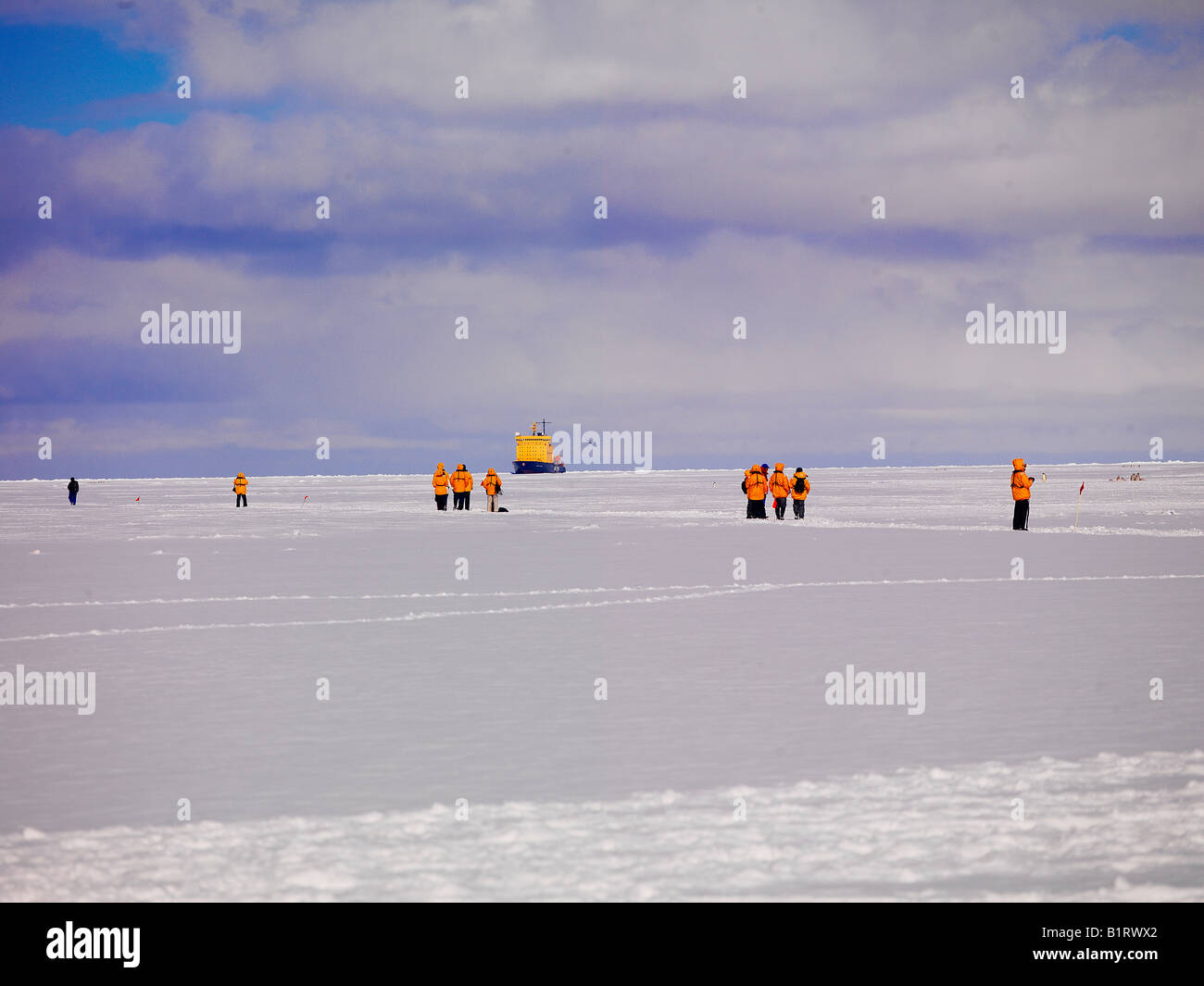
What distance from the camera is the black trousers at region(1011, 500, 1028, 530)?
87.1 feet

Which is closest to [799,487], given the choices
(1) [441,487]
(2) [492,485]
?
(2) [492,485]

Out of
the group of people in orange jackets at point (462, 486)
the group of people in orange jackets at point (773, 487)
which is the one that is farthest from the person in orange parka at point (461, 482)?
the group of people in orange jackets at point (773, 487)

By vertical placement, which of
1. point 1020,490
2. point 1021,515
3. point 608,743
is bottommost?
point 608,743

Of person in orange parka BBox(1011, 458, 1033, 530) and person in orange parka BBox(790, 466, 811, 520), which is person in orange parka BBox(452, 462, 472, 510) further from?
person in orange parka BBox(1011, 458, 1033, 530)

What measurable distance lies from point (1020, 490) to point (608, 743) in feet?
68.6

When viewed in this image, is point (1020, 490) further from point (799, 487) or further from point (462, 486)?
point (462, 486)

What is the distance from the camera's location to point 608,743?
689 centimetres

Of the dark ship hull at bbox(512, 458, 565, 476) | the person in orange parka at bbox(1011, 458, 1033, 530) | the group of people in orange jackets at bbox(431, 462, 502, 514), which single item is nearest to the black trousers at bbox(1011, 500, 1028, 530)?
the person in orange parka at bbox(1011, 458, 1033, 530)

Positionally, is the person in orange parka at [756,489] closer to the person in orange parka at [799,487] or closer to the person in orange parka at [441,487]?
the person in orange parka at [799,487]
